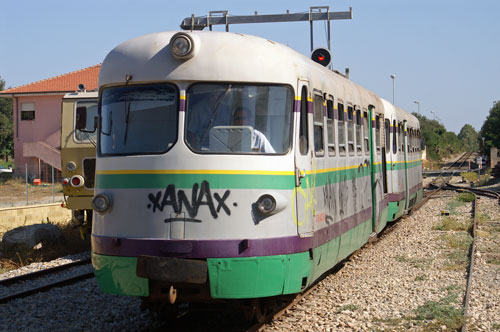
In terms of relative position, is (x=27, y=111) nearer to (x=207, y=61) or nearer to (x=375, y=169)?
(x=375, y=169)

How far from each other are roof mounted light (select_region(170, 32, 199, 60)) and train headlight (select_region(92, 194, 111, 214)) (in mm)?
1574

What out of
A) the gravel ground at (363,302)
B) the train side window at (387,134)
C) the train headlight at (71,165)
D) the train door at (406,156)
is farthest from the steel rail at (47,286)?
the train door at (406,156)

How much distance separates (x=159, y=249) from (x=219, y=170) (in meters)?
0.93

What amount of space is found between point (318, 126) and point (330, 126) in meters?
0.77

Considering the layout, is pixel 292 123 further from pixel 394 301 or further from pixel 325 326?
pixel 394 301

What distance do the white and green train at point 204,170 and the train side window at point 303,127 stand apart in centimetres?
1

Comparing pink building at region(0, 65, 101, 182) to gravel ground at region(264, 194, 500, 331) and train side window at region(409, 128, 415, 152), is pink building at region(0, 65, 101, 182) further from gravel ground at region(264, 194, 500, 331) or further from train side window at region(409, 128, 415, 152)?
gravel ground at region(264, 194, 500, 331)

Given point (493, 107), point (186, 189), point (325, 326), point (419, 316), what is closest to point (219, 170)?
point (186, 189)

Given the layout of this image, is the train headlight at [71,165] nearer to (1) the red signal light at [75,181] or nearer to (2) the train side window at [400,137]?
(1) the red signal light at [75,181]

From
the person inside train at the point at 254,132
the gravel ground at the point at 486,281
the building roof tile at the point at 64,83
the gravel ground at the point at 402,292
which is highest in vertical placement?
the building roof tile at the point at 64,83

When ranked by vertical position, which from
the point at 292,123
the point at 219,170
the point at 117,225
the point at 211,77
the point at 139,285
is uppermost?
the point at 211,77

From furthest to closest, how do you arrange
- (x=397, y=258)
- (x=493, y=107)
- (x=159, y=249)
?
(x=493, y=107), (x=397, y=258), (x=159, y=249)

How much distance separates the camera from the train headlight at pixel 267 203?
6875 millimetres

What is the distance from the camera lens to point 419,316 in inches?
324
